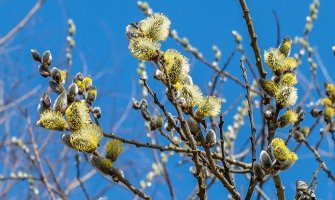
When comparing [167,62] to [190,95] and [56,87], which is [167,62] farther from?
[56,87]

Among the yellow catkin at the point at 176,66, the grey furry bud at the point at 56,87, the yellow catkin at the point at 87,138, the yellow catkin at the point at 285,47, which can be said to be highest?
the yellow catkin at the point at 285,47

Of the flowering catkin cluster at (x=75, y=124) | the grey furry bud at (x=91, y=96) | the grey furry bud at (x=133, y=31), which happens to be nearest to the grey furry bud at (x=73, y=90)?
the flowering catkin cluster at (x=75, y=124)

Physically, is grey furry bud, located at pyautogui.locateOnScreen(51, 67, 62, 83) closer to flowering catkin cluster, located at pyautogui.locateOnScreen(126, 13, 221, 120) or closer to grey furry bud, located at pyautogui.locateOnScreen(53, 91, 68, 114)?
grey furry bud, located at pyautogui.locateOnScreen(53, 91, 68, 114)

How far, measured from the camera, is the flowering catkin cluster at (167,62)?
57.6 inches

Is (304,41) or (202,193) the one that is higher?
(304,41)

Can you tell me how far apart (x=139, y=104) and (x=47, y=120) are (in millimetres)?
404

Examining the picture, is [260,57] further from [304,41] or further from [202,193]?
[304,41]

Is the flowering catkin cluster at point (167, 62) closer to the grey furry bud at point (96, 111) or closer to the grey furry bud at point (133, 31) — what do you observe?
the grey furry bud at point (133, 31)

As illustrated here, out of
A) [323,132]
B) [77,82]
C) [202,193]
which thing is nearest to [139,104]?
[77,82]

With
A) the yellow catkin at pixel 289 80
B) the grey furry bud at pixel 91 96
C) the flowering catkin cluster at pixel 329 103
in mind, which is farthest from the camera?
the flowering catkin cluster at pixel 329 103

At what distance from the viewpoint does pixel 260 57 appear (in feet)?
5.41

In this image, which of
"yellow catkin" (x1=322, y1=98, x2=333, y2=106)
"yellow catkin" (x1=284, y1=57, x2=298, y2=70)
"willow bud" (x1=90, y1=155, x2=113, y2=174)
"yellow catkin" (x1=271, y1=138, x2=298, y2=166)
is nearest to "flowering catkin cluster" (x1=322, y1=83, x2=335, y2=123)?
"yellow catkin" (x1=322, y1=98, x2=333, y2=106)

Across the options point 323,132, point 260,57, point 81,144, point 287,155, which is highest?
point 323,132

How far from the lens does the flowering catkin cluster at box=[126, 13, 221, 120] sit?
1.46 metres
